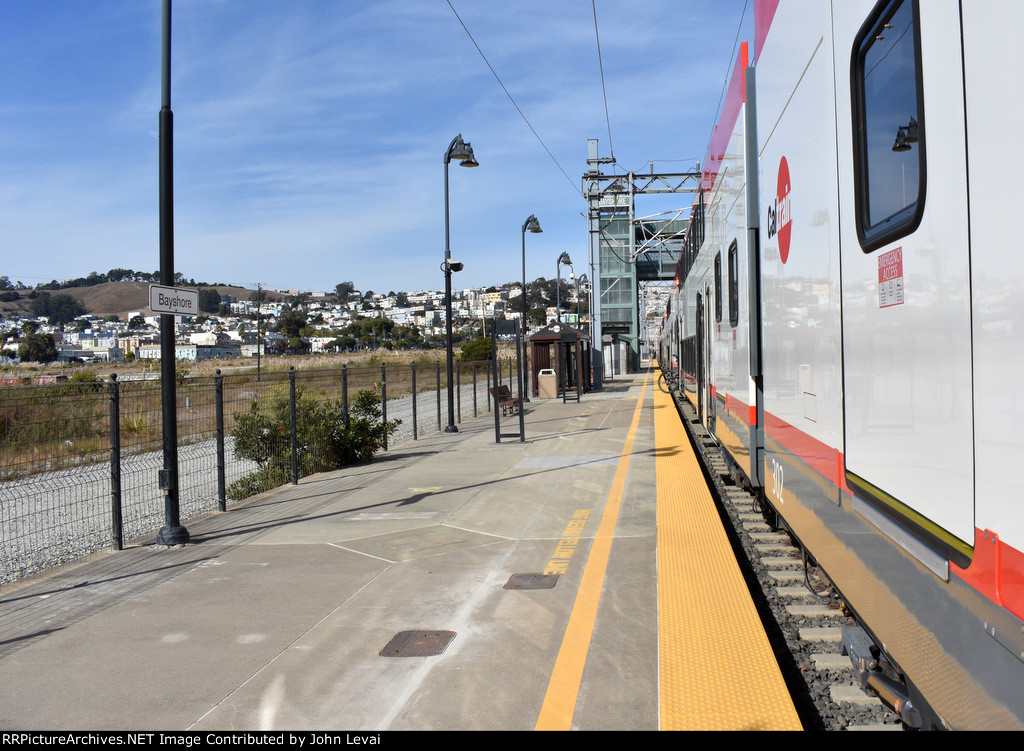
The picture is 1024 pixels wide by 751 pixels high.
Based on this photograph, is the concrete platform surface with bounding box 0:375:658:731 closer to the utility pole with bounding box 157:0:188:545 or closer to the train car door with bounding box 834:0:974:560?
the utility pole with bounding box 157:0:188:545

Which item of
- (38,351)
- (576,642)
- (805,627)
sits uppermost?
(38,351)

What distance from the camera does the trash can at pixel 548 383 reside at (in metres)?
29.6

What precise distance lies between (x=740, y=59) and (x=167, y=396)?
623 centimetres

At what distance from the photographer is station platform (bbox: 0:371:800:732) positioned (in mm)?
3922

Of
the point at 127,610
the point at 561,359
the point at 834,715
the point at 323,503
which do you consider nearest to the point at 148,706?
the point at 127,610

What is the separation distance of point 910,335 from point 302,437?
11.0m

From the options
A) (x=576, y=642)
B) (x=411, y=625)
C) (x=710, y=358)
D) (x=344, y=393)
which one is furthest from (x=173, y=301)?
(x=710, y=358)

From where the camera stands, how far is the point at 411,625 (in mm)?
5219

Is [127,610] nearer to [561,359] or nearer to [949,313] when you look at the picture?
[949,313]

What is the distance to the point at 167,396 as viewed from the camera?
8133 millimetres

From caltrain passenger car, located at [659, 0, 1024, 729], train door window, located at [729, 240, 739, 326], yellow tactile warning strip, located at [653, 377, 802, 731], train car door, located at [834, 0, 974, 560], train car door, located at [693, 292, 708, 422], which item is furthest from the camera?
train car door, located at [693, 292, 708, 422]

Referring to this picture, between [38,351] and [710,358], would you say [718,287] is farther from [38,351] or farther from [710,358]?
[38,351]

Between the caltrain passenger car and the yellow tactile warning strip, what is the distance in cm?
50

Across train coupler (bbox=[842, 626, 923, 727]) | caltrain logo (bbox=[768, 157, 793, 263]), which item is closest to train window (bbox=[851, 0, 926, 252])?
caltrain logo (bbox=[768, 157, 793, 263])
